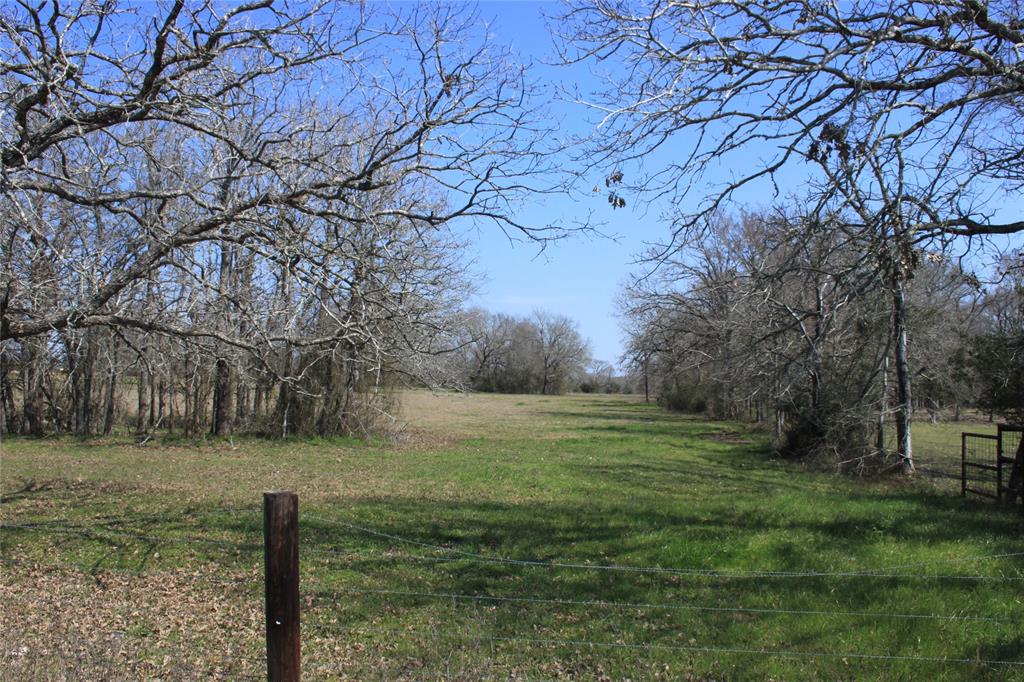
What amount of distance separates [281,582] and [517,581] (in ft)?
14.6

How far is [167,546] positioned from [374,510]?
3389 millimetres

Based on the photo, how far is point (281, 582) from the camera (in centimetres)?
379

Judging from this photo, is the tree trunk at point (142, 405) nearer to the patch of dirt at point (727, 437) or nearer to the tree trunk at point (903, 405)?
the patch of dirt at point (727, 437)

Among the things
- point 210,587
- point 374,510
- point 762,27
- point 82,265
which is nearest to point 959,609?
point 762,27

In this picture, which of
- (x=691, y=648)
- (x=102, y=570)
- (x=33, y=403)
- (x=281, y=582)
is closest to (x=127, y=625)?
(x=102, y=570)

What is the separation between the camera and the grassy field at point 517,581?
5.71 m

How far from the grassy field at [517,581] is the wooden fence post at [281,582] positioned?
5.92 ft

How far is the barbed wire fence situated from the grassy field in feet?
0.10

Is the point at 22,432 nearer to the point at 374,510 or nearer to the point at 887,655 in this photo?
the point at 374,510

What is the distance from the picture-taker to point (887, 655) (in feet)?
18.8

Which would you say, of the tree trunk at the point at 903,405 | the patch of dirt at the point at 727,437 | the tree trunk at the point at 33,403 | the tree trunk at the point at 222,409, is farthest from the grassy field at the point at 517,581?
the patch of dirt at the point at 727,437

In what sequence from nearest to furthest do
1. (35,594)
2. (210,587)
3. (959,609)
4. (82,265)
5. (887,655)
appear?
1. (887,655)
2. (959,609)
3. (35,594)
4. (210,587)
5. (82,265)

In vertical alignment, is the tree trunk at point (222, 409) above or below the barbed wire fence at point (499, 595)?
above

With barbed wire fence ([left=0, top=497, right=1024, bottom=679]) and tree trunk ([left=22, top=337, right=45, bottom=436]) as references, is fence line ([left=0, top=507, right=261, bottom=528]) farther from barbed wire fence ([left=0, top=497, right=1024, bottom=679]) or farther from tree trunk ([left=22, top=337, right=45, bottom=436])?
tree trunk ([left=22, top=337, right=45, bottom=436])
